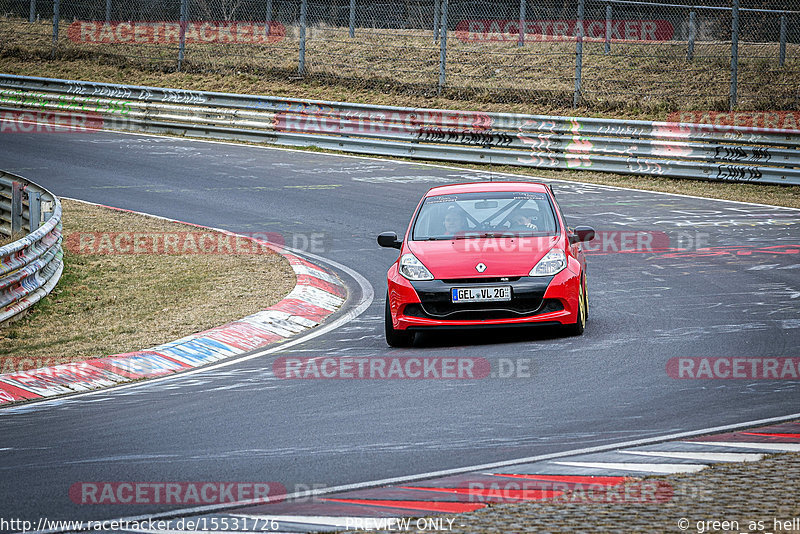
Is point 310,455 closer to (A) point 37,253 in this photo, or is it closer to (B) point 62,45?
(A) point 37,253

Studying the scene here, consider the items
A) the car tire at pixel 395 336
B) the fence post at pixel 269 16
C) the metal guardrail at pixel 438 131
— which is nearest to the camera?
the car tire at pixel 395 336

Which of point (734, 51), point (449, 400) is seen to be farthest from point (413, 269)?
point (734, 51)

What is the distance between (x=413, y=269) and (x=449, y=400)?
235 cm

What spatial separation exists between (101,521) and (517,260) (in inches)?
205

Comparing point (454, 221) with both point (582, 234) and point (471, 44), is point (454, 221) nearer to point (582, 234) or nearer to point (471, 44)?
point (582, 234)

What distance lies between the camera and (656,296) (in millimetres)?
11359

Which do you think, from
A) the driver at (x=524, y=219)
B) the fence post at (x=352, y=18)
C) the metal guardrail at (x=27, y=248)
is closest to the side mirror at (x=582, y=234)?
the driver at (x=524, y=219)

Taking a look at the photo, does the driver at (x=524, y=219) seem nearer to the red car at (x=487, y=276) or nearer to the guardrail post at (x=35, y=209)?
the red car at (x=487, y=276)

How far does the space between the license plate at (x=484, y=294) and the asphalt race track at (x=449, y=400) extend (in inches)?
A: 17.3

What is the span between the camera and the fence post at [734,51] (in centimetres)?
2138

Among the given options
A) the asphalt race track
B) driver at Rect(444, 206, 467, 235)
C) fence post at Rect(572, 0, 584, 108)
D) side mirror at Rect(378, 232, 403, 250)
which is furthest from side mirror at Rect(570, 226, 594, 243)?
fence post at Rect(572, 0, 584, 108)

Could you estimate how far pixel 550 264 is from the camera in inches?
378

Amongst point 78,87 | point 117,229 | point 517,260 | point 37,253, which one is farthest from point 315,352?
point 78,87

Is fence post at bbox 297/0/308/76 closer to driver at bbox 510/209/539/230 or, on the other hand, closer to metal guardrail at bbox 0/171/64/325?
metal guardrail at bbox 0/171/64/325
